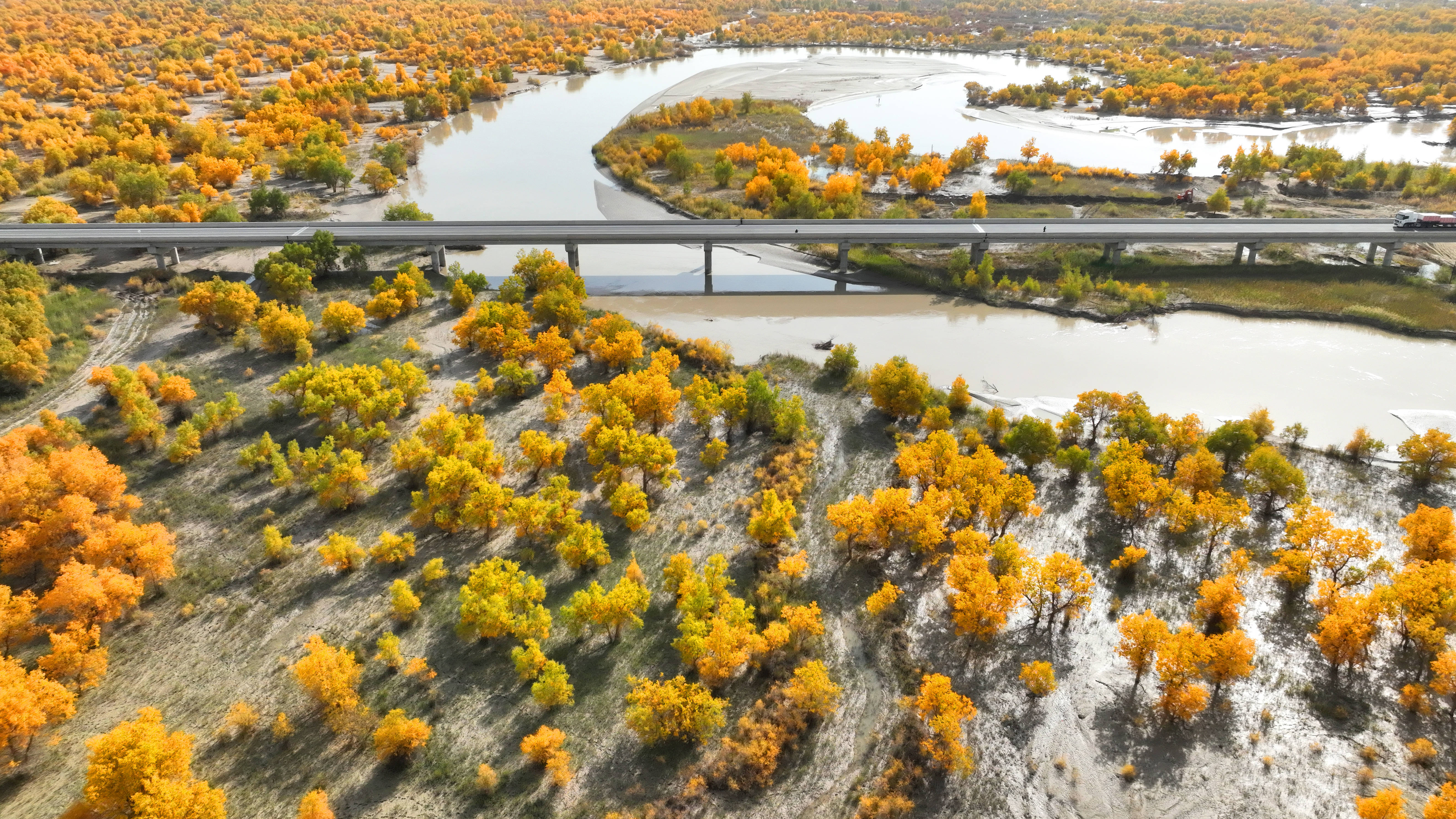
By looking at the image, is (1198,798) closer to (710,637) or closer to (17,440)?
(710,637)

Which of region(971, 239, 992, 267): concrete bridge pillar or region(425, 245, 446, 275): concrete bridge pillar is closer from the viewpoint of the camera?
region(425, 245, 446, 275): concrete bridge pillar

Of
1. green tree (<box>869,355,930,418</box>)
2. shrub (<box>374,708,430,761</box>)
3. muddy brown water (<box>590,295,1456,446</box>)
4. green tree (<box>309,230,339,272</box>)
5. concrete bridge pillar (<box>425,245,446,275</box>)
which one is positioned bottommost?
shrub (<box>374,708,430,761</box>)

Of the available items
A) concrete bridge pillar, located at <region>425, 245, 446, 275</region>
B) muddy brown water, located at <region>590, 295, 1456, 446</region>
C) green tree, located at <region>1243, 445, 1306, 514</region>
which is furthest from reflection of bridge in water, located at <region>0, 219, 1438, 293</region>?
green tree, located at <region>1243, 445, 1306, 514</region>

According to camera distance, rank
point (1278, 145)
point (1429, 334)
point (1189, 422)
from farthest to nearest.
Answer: point (1278, 145), point (1429, 334), point (1189, 422)

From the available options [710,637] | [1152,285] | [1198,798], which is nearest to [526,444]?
[710,637]

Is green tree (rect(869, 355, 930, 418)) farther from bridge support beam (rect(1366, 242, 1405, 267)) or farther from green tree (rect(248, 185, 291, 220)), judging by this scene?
green tree (rect(248, 185, 291, 220))

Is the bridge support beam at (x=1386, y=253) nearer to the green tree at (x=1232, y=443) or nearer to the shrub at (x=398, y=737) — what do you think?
the green tree at (x=1232, y=443)
